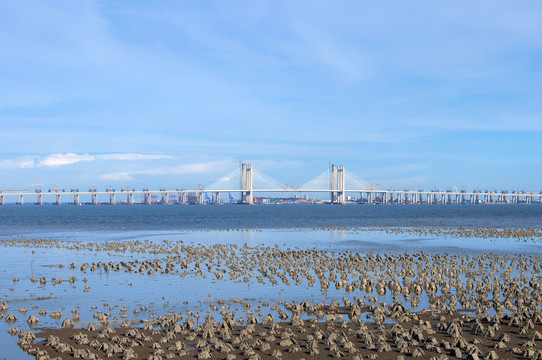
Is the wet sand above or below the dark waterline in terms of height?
below

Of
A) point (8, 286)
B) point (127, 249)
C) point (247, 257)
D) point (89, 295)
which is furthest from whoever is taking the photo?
point (127, 249)

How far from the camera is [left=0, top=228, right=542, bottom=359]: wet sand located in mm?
14156

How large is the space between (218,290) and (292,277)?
14.3ft

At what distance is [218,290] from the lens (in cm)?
2311

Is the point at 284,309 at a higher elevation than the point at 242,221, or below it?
below

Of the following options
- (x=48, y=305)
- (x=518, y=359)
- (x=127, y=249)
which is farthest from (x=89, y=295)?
(x=127, y=249)

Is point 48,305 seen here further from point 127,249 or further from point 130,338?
point 127,249

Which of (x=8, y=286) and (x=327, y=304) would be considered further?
(x=8, y=286)

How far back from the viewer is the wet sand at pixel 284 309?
1416 cm

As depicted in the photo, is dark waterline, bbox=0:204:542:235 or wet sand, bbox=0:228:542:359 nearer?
wet sand, bbox=0:228:542:359

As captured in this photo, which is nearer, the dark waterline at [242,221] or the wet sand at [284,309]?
the wet sand at [284,309]

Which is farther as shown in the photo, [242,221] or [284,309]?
[242,221]

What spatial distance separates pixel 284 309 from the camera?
19.0 metres

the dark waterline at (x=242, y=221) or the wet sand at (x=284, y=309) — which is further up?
the dark waterline at (x=242, y=221)
